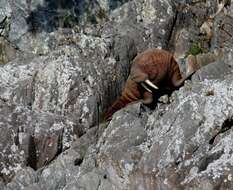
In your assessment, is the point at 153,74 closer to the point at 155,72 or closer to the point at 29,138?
the point at 155,72

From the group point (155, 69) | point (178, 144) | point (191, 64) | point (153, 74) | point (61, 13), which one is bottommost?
point (178, 144)

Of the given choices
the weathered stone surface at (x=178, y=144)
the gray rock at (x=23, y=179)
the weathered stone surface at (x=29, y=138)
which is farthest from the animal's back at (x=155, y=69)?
the gray rock at (x=23, y=179)

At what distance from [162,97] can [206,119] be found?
97.0 inches

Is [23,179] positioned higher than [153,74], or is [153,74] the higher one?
→ [153,74]

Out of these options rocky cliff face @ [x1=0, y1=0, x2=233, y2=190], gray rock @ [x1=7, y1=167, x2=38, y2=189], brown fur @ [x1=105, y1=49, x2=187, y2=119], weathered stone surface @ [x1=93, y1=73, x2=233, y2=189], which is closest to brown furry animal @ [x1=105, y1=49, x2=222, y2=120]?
brown fur @ [x1=105, y1=49, x2=187, y2=119]

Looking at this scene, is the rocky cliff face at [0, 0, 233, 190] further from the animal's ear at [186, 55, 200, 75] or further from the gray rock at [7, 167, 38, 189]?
the animal's ear at [186, 55, 200, 75]

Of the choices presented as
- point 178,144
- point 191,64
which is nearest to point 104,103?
point 191,64

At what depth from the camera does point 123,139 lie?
53.5 feet

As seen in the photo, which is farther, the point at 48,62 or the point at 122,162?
the point at 48,62

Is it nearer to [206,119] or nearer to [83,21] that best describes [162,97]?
[206,119]

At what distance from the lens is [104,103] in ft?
67.6

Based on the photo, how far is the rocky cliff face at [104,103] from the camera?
1505cm

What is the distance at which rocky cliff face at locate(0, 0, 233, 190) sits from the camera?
→ 15.1 meters

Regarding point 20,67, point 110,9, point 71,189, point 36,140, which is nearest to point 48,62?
point 20,67
